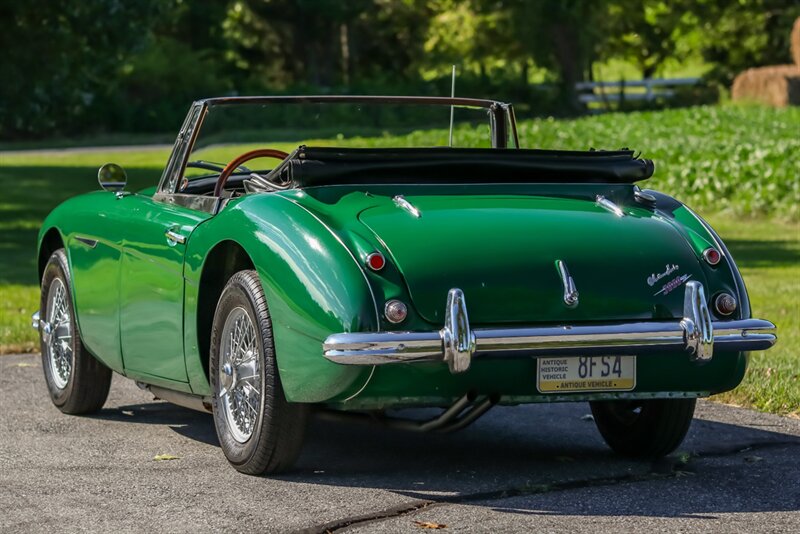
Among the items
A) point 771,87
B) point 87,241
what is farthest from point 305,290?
point 771,87

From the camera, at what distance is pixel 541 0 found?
183 feet

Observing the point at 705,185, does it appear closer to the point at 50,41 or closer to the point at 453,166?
the point at 50,41

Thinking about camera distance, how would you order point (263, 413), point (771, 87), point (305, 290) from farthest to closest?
point (771, 87) → point (263, 413) → point (305, 290)

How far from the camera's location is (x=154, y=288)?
262 inches

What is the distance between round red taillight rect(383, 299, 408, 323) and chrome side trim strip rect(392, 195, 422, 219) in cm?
49

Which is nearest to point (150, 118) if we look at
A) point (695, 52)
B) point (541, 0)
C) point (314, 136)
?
point (541, 0)

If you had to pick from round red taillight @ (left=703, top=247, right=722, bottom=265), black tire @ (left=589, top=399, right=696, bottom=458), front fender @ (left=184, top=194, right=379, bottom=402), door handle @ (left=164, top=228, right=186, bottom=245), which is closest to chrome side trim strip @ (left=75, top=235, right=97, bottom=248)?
door handle @ (left=164, top=228, right=186, bottom=245)

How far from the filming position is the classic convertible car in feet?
17.8

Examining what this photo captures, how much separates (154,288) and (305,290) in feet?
4.44

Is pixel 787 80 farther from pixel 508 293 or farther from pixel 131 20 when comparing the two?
pixel 508 293

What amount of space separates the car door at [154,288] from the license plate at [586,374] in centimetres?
168

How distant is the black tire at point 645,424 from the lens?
6324 millimetres

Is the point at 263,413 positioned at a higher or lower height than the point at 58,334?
higher

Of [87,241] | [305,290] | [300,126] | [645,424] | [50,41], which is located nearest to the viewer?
[305,290]
